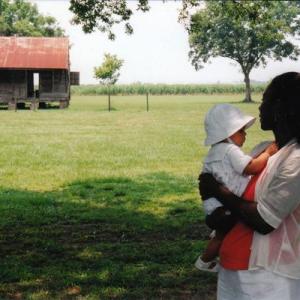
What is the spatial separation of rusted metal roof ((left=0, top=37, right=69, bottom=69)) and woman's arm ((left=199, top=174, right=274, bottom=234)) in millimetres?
36600

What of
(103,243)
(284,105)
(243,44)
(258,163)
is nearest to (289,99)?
(284,105)

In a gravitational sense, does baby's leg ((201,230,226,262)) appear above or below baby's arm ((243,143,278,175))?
below

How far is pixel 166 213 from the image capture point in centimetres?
886

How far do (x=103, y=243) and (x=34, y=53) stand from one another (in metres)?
35.0

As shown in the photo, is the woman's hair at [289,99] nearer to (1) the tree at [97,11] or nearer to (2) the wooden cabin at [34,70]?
(1) the tree at [97,11]

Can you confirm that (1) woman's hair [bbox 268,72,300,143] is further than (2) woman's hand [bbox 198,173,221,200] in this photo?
No

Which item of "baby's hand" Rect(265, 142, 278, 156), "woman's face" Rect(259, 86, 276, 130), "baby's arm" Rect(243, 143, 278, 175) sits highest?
"woman's face" Rect(259, 86, 276, 130)

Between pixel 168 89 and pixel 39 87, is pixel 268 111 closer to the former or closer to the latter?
pixel 39 87

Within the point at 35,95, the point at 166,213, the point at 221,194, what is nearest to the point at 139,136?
the point at 166,213

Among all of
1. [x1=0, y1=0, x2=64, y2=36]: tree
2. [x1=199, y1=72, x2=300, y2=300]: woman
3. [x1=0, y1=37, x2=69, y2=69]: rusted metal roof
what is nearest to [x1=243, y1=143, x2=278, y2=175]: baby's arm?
[x1=199, y1=72, x2=300, y2=300]: woman

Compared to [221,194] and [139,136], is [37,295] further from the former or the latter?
[139,136]

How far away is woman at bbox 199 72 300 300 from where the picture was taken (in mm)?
2307

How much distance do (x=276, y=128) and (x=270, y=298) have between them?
0.78m

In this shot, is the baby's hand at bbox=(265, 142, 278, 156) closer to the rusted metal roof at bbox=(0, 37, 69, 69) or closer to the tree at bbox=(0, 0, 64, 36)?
the rusted metal roof at bbox=(0, 37, 69, 69)
